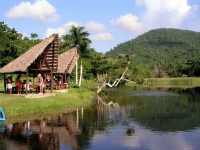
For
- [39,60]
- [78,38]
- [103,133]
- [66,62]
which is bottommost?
[103,133]

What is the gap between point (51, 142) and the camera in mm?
13086

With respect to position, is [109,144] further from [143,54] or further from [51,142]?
[143,54]

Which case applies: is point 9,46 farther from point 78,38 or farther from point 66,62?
point 66,62

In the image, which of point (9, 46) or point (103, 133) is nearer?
point (103, 133)

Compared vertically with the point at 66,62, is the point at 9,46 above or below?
above

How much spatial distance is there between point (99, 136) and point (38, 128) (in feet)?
12.5

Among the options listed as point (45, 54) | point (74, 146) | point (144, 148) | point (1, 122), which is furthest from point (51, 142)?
point (45, 54)

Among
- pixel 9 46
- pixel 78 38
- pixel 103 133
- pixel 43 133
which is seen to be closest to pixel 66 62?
pixel 78 38

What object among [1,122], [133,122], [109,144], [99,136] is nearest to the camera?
[109,144]

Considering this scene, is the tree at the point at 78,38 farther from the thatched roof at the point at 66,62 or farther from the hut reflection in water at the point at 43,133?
the hut reflection in water at the point at 43,133

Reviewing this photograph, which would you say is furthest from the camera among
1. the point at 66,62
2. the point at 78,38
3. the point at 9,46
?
the point at 9,46

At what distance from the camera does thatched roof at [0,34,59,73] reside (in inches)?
931

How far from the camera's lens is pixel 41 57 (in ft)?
84.9

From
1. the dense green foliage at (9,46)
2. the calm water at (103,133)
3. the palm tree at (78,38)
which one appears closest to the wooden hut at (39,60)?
the calm water at (103,133)
